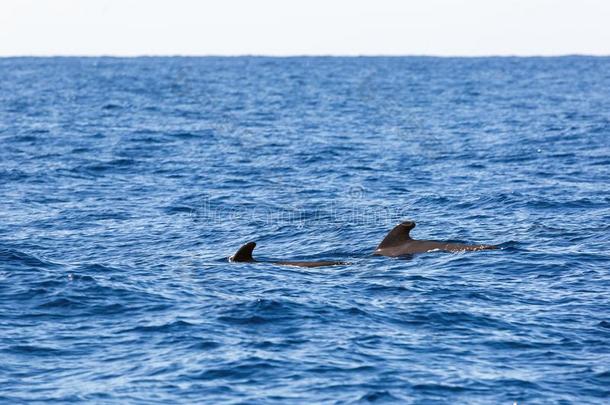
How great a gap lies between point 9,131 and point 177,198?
24.4m

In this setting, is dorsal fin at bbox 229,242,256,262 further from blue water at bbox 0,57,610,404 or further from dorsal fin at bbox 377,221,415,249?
dorsal fin at bbox 377,221,415,249

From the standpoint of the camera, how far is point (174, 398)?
1447cm

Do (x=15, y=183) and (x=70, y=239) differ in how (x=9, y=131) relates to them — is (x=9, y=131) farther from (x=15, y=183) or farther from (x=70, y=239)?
(x=70, y=239)

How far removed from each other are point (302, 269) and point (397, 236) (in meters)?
2.70

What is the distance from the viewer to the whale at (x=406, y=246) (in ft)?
78.4

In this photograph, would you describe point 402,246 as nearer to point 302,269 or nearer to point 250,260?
point 302,269

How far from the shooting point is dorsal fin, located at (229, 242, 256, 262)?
23328 millimetres

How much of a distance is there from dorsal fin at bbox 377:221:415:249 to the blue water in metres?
0.65

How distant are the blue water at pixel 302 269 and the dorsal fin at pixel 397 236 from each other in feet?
2.14

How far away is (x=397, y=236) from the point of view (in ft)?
78.9

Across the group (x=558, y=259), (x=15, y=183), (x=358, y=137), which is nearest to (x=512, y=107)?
(x=358, y=137)

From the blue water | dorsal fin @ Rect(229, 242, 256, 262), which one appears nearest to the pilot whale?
dorsal fin @ Rect(229, 242, 256, 262)

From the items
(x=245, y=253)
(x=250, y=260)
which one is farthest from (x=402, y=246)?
(x=245, y=253)

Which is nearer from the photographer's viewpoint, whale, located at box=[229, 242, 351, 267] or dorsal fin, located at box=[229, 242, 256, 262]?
whale, located at box=[229, 242, 351, 267]
